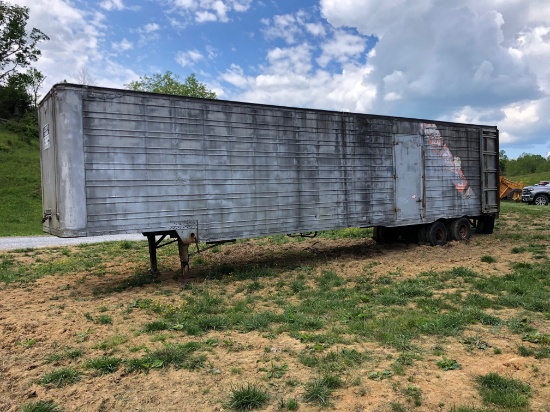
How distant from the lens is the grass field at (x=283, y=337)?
149 inches

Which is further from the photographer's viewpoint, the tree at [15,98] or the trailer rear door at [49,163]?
the tree at [15,98]

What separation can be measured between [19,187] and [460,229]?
2683 cm

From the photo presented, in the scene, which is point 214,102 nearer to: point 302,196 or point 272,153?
point 272,153

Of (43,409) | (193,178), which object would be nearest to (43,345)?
(43,409)

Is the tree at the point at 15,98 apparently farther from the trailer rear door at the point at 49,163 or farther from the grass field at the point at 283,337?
the grass field at the point at 283,337

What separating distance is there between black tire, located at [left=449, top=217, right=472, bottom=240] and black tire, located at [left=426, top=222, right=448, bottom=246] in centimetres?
28

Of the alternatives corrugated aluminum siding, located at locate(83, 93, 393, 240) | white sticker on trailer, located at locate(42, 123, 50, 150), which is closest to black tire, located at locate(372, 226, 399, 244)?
corrugated aluminum siding, located at locate(83, 93, 393, 240)

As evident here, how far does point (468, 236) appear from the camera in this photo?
13922 mm

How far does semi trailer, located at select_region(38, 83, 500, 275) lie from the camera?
7766mm

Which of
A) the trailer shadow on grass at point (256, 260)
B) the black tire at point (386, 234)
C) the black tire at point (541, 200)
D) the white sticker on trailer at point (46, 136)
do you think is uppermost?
the white sticker on trailer at point (46, 136)

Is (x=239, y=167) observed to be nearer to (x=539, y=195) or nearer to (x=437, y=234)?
(x=437, y=234)

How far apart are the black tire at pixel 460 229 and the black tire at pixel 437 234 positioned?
28 centimetres

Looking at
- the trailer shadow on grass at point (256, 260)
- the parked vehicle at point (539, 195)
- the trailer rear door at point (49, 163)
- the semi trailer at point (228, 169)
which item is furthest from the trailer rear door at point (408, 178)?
the parked vehicle at point (539, 195)

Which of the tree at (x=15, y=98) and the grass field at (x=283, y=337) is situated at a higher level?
the tree at (x=15, y=98)
